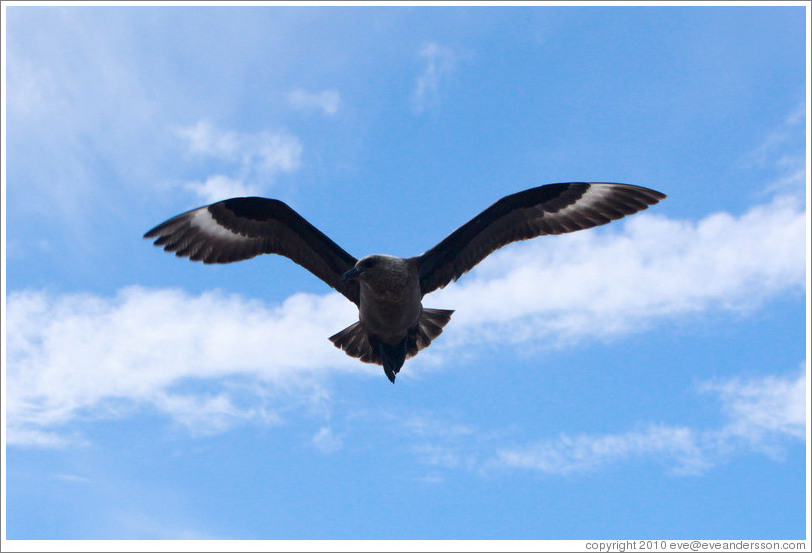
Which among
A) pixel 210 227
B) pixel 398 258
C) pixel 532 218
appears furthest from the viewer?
pixel 532 218

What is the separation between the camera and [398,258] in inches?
264

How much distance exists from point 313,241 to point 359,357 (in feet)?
4.63

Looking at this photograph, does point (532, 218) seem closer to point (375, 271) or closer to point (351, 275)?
point (375, 271)

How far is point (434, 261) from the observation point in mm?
7051

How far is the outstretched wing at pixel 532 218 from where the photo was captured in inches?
277

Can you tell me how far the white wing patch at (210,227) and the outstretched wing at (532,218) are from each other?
6.33 feet

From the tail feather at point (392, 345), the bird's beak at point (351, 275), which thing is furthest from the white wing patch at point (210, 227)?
the tail feather at point (392, 345)

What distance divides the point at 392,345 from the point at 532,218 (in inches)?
77.4

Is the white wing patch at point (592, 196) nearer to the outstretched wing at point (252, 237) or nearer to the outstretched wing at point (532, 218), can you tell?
the outstretched wing at point (532, 218)

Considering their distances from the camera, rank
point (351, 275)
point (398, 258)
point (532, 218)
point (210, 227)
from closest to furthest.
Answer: point (351, 275) → point (398, 258) → point (210, 227) → point (532, 218)

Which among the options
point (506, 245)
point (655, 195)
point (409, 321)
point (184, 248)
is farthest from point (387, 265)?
point (655, 195)

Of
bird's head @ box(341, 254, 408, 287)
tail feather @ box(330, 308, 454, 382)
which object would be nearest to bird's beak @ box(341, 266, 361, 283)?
bird's head @ box(341, 254, 408, 287)

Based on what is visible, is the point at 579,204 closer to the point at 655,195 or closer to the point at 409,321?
the point at 655,195

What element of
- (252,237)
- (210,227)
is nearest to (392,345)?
(252,237)
